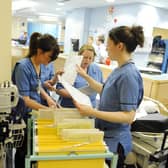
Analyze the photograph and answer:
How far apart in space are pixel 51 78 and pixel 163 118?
0.95 meters

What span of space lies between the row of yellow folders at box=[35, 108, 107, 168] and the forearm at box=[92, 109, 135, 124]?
7 cm

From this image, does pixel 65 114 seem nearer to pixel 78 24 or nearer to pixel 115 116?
pixel 115 116

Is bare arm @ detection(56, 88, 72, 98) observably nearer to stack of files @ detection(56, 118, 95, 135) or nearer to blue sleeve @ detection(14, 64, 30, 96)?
blue sleeve @ detection(14, 64, 30, 96)

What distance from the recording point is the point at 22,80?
1479 mm

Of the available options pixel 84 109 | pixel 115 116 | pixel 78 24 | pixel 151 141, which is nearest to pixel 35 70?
pixel 84 109

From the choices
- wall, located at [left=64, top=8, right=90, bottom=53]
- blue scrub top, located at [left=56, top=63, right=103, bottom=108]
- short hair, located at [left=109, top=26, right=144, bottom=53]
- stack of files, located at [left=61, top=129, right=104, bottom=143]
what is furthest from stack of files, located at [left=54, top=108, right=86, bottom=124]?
wall, located at [left=64, top=8, right=90, bottom=53]

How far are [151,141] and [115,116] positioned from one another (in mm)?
878

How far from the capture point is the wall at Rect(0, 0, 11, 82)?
1212 mm

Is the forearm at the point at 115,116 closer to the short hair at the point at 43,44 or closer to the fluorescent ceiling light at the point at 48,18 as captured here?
the short hair at the point at 43,44

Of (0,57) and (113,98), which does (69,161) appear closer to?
(113,98)

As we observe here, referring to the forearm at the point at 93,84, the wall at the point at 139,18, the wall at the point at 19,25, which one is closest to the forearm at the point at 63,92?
the forearm at the point at 93,84

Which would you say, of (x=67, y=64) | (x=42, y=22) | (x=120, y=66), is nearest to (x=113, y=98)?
(x=120, y=66)

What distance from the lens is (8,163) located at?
1128mm

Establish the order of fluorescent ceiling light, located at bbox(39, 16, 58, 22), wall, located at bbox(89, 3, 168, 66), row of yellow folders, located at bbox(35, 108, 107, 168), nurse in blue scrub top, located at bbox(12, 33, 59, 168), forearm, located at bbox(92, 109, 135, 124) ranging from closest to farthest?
row of yellow folders, located at bbox(35, 108, 107, 168) < forearm, located at bbox(92, 109, 135, 124) < nurse in blue scrub top, located at bbox(12, 33, 59, 168) < wall, located at bbox(89, 3, 168, 66) < fluorescent ceiling light, located at bbox(39, 16, 58, 22)
